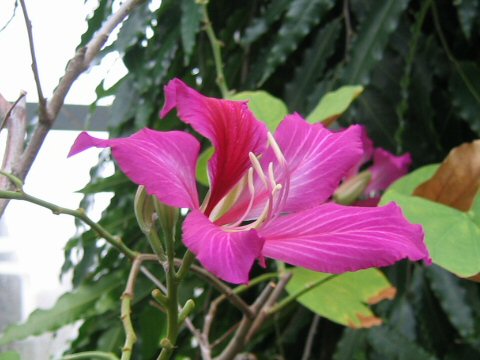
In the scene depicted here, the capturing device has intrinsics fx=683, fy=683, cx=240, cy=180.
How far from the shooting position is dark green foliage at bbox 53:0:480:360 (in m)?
0.74

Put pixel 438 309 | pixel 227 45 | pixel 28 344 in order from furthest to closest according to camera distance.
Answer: pixel 28 344 < pixel 227 45 < pixel 438 309

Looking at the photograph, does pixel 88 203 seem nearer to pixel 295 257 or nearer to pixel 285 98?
pixel 285 98

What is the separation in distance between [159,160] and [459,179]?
0.91 ft

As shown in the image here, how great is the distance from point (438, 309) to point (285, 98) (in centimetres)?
30

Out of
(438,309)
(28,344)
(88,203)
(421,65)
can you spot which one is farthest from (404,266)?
(28,344)

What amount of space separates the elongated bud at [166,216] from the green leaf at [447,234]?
0.15 meters

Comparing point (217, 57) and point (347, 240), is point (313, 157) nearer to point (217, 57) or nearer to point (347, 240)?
point (347, 240)

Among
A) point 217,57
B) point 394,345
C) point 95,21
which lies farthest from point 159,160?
point 95,21

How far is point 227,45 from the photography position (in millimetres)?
880

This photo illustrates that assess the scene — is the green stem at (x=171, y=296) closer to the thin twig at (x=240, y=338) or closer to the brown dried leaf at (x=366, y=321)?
the thin twig at (x=240, y=338)

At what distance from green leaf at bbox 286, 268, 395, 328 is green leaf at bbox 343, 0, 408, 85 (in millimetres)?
245

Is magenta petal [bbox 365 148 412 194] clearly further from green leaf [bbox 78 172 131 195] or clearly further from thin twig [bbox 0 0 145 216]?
thin twig [bbox 0 0 145 216]

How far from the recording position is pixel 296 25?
757 mm

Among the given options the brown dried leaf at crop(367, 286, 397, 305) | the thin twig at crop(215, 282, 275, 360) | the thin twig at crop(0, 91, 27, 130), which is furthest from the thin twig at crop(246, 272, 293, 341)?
the thin twig at crop(0, 91, 27, 130)
